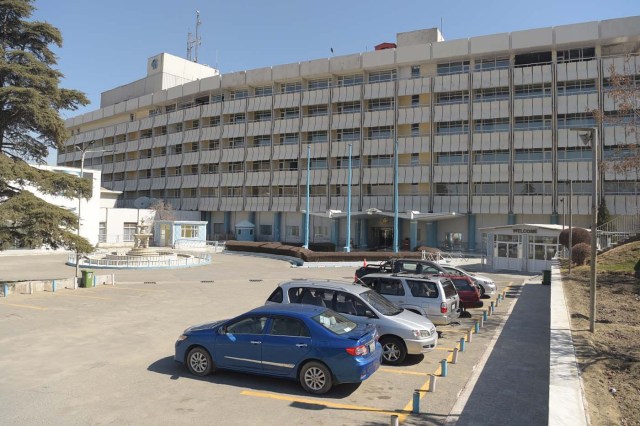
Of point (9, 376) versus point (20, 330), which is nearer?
point (9, 376)

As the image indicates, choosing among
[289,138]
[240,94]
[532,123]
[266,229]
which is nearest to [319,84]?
[289,138]

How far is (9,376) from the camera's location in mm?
9227

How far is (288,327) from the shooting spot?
871 cm

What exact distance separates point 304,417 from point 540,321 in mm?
11436

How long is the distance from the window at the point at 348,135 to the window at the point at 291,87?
30.3 feet

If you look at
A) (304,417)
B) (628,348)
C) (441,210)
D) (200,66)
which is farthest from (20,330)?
(200,66)

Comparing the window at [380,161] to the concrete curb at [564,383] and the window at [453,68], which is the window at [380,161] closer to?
the window at [453,68]

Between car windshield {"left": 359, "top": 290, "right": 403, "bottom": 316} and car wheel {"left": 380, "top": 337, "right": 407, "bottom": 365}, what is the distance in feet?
1.99

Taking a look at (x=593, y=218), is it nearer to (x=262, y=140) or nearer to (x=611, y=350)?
(x=611, y=350)

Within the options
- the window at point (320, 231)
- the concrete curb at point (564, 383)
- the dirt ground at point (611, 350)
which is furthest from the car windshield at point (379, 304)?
the window at point (320, 231)

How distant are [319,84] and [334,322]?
189 feet

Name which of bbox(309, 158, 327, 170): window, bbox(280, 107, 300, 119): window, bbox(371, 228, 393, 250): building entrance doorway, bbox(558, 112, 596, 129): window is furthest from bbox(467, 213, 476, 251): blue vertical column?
bbox(280, 107, 300, 119): window

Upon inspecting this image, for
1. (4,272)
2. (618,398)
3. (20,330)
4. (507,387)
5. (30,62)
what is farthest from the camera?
(4,272)

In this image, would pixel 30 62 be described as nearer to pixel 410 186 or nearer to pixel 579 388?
pixel 579 388
